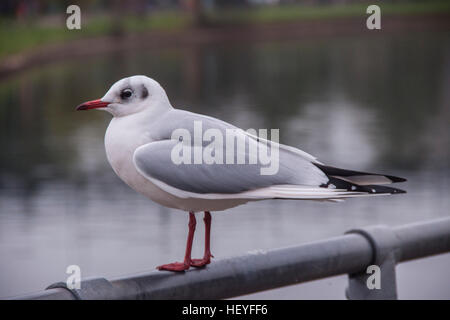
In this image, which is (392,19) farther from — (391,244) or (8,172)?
(391,244)

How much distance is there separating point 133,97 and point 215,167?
0.48 ft

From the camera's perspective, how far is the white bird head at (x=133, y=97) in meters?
1.00

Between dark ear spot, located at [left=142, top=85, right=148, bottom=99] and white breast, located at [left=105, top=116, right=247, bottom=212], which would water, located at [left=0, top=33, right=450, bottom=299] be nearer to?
white breast, located at [left=105, top=116, right=247, bottom=212]

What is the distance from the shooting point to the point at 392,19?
85.9ft

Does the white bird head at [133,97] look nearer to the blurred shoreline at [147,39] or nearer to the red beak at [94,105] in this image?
the red beak at [94,105]

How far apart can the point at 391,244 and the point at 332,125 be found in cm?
1688

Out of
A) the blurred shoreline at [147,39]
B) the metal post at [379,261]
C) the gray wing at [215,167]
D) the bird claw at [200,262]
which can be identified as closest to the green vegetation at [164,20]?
the blurred shoreline at [147,39]

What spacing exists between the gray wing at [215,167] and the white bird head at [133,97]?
0.03 metres

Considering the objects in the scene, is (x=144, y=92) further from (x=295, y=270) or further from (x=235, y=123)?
(x=235, y=123)

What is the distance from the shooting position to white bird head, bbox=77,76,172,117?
1.00 metres

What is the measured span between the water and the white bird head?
4.29 feet

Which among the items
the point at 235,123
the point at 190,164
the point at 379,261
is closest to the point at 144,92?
the point at 190,164

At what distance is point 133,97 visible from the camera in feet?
3.33

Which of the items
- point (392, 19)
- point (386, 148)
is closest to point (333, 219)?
point (386, 148)
